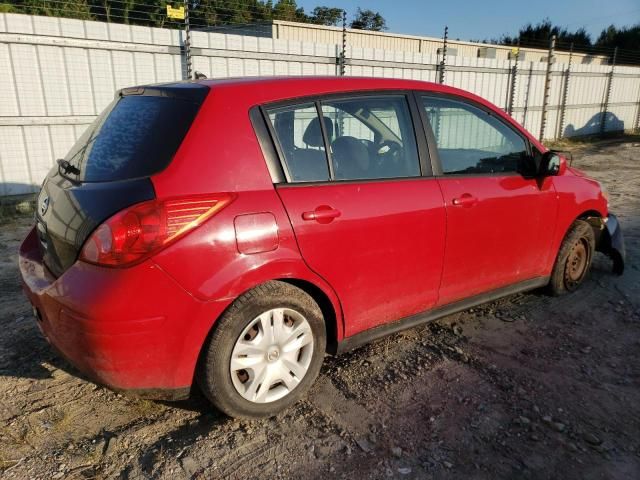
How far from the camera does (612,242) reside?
14.9ft

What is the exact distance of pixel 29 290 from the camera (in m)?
2.63

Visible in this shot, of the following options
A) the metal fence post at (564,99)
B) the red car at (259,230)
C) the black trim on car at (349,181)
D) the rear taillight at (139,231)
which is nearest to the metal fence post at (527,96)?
the metal fence post at (564,99)

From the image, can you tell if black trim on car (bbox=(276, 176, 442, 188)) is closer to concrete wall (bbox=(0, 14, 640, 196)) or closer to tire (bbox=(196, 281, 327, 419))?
tire (bbox=(196, 281, 327, 419))

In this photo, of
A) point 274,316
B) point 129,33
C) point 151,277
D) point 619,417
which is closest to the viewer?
point 151,277

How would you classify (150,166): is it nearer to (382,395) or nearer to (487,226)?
(382,395)

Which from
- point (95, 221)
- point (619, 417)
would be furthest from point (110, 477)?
point (619, 417)

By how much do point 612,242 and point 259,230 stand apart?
353 cm

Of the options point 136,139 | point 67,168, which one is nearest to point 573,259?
point 136,139

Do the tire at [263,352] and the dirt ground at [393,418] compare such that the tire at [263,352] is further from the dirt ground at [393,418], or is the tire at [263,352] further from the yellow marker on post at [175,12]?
the yellow marker on post at [175,12]

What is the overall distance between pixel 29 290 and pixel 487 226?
2673 millimetres

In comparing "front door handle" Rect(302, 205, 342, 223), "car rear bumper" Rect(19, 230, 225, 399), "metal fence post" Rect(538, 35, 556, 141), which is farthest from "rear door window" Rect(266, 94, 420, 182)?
"metal fence post" Rect(538, 35, 556, 141)

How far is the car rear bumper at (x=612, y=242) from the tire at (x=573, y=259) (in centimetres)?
16

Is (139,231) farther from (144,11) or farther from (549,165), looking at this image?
(144,11)

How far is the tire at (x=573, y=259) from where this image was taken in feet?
13.5
